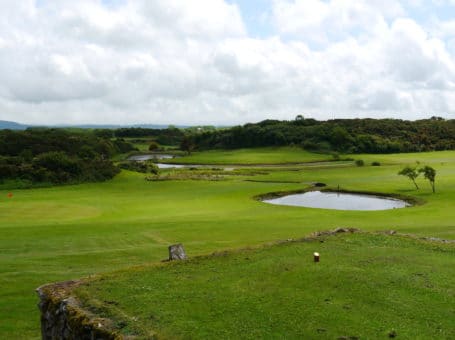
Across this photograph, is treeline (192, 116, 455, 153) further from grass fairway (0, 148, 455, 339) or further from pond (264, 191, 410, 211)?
pond (264, 191, 410, 211)

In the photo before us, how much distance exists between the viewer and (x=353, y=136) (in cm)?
16050

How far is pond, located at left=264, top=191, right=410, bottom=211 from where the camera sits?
57.0 meters

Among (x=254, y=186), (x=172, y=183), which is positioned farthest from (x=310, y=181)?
(x=172, y=183)

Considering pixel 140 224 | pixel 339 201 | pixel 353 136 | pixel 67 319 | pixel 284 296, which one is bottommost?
pixel 339 201

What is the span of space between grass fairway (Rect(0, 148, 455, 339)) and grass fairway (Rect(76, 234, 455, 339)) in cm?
539

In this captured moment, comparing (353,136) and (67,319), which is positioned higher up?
(353,136)

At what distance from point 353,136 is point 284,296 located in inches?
6063

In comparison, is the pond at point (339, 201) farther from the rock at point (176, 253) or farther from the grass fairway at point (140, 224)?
the rock at point (176, 253)

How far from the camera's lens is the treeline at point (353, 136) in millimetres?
152750

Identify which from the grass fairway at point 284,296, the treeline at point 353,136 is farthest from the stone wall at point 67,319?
the treeline at point 353,136

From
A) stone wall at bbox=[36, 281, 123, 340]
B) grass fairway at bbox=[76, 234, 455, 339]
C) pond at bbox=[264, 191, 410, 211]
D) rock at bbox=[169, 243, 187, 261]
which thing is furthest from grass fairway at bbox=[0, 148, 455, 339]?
grass fairway at bbox=[76, 234, 455, 339]

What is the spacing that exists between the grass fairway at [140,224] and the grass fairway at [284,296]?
5.39 metres

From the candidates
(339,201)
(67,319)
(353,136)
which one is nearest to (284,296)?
(67,319)

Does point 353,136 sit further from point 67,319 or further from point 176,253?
point 67,319
